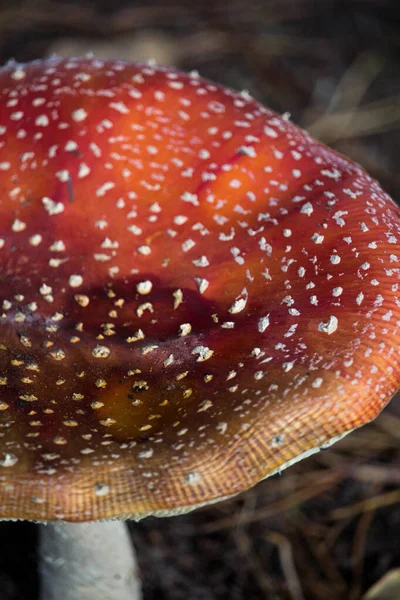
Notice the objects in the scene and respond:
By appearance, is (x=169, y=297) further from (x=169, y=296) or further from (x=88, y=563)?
(x=88, y=563)

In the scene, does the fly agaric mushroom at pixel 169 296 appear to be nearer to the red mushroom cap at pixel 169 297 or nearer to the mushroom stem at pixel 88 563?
the red mushroom cap at pixel 169 297

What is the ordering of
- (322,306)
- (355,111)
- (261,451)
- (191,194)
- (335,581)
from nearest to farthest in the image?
(261,451) < (322,306) < (191,194) < (335,581) < (355,111)

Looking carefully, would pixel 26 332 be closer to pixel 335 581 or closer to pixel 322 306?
pixel 322 306

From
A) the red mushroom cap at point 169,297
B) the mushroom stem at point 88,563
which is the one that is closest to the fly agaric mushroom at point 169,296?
the red mushroom cap at point 169,297

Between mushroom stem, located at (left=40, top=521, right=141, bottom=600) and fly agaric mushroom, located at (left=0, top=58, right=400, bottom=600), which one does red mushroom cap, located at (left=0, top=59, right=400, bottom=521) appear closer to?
fly agaric mushroom, located at (left=0, top=58, right=400, bottom=600)

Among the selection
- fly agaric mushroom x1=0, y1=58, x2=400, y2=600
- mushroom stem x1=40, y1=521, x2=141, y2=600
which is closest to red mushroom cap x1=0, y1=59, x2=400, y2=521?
fly agaric mushroom x1=0, y1=58, x2=400, y2=600

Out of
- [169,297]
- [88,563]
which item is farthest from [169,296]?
[88,563]

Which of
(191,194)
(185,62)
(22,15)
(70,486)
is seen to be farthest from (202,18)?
(70,486)

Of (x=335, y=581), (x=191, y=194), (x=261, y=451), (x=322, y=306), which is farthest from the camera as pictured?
(x=335, y=581)
